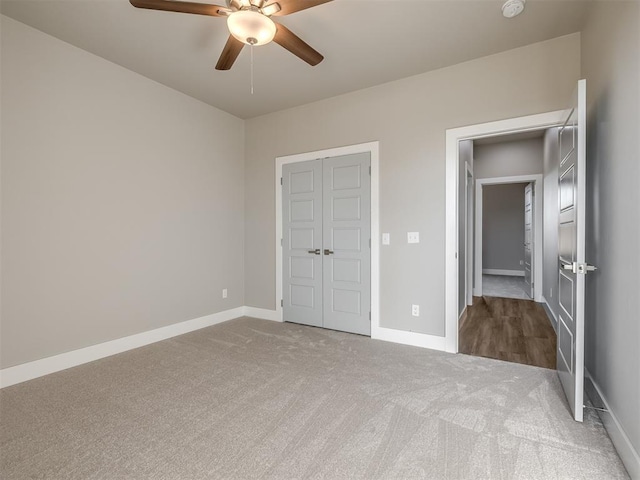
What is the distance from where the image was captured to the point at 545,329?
3971 mm

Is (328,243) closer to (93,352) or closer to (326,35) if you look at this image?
(326,35)

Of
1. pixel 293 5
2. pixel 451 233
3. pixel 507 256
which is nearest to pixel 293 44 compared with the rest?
pixel 293 5

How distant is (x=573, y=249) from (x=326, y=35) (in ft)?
7.86

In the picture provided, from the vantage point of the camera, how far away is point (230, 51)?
2.26m

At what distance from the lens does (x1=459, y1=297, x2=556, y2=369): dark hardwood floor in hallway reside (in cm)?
310

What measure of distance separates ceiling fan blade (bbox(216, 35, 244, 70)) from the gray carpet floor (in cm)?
241

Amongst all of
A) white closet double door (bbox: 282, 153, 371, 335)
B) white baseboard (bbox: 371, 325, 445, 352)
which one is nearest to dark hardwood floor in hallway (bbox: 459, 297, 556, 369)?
white baseboard (bbox: 371, 325, 445, 352)

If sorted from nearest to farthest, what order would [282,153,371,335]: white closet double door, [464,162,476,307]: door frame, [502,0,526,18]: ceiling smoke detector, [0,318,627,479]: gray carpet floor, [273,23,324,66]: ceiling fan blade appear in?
[0,318,627,479]: gray carpet floor, [273,23,324,66]: ceiling fan blade, [502,0,526,18]: ceiling smoke detector, [282,153,371,335]: white closet double door, [464,162,476,307]: door frame

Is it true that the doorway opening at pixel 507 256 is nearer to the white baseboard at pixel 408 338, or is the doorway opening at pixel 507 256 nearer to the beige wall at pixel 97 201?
the white baseboard at pixel 408 338

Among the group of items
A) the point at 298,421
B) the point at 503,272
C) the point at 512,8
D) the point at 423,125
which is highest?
the point at 512,8

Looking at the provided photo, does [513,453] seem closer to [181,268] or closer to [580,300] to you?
Answer: [580,300]

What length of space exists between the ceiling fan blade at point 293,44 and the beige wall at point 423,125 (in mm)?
1346

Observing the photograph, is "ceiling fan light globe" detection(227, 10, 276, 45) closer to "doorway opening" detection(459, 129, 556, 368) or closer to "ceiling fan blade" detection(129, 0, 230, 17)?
"ceiling fan blade" detection(129, 0, 230, 17)

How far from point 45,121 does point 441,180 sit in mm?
3516
